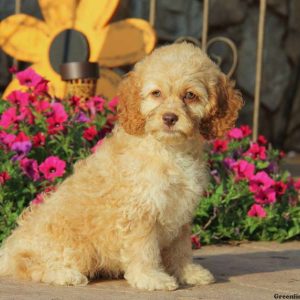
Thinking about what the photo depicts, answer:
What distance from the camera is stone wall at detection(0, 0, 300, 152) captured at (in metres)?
11.2

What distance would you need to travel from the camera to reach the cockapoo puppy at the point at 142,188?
468cm

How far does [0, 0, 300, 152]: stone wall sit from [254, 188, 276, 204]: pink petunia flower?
470 centimetres

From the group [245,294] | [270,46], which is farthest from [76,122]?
[270,46]

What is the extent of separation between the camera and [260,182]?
22.1 feet

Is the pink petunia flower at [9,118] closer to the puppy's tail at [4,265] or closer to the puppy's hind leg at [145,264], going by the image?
the puppy's tail at [4,265]

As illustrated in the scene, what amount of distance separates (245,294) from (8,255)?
141 cm

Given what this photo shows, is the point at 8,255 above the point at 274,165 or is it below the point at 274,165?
below

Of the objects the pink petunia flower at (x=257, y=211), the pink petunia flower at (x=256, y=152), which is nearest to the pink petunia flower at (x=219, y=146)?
the pink petunia flower at (x=256, y=152)

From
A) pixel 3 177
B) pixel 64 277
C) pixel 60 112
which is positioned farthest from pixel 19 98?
pixel 64 277

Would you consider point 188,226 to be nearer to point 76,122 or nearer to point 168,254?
point 168,254

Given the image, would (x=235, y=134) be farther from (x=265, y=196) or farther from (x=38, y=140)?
(x=38, y=140)

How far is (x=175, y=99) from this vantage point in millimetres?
4625

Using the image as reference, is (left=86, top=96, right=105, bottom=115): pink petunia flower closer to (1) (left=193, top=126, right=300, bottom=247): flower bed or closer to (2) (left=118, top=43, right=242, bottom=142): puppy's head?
(1) (left=193, top=126, right=300, bottom=247): flower bed

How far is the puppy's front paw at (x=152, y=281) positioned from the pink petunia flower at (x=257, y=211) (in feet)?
6.43
